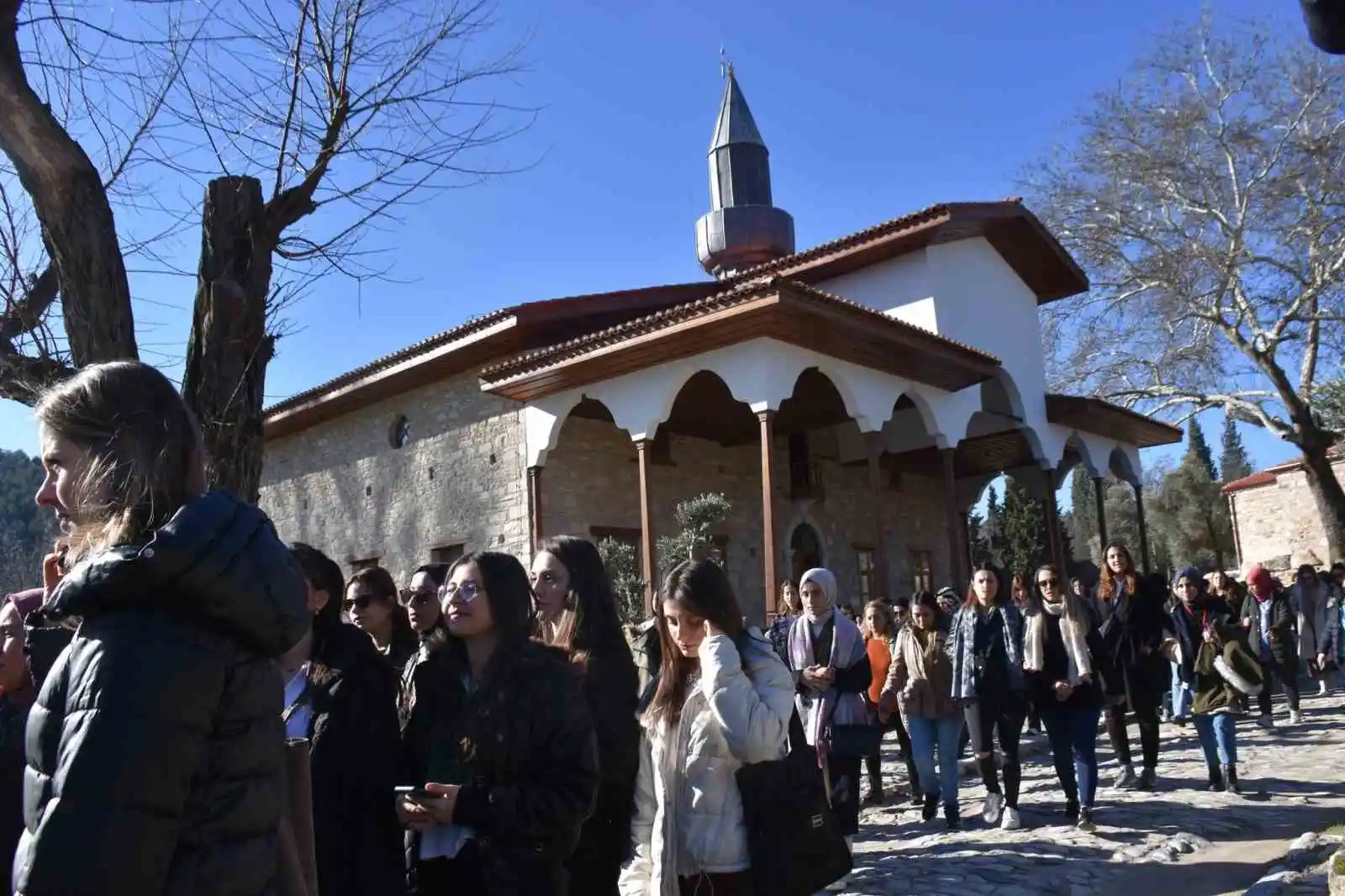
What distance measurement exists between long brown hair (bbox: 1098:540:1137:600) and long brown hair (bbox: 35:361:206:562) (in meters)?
6.84

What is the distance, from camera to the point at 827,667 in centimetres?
629

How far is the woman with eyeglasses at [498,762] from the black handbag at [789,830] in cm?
68

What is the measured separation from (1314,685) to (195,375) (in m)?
15.4

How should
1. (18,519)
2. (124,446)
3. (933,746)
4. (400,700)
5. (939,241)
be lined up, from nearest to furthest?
1. (124,446)
2. (400,700)
3. (933,746)
4. (939,241)
5. (18,519)

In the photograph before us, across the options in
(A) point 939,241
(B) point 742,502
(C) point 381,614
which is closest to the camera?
(C) point 381,614

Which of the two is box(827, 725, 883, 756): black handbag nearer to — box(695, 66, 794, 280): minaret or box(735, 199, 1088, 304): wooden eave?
box(735, 199, 1088, 304): wooden eave

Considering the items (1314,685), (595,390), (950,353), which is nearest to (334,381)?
(595,390)

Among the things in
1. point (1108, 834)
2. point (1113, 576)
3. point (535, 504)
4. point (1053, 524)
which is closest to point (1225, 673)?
point (1113, 576)

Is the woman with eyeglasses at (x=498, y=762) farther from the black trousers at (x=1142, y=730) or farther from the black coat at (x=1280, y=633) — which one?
the black coat at (x=1280, y=633)

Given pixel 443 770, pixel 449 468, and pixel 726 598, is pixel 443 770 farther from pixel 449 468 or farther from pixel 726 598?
pixel 449 468

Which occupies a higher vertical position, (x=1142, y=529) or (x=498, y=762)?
(x=1142, y=529)

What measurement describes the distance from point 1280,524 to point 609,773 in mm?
36756

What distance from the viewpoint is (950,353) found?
14062 millimetres

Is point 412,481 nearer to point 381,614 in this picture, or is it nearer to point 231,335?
point 231,335
